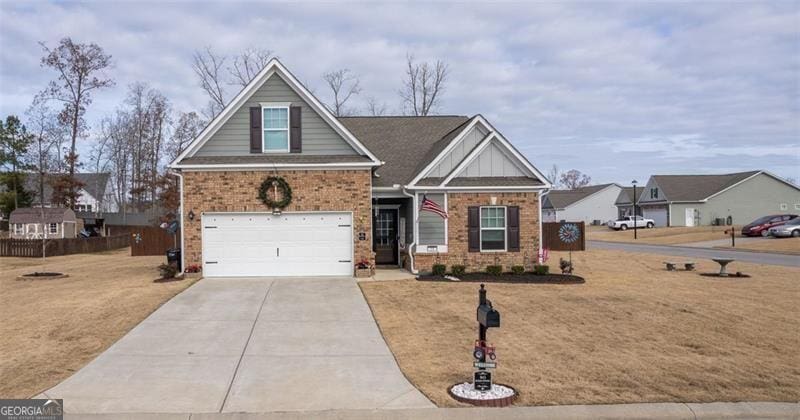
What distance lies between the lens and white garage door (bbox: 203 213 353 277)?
1741 centimetres

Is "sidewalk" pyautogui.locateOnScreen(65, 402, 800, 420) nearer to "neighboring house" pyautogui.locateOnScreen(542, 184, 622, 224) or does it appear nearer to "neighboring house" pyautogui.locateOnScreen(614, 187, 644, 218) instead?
"neighboring house" pyautogui.locateOnScreen(614, 187, 644, 218)

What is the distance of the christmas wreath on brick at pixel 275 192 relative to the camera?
56.7 feet

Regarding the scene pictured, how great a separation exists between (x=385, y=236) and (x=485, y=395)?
1462 centimetres

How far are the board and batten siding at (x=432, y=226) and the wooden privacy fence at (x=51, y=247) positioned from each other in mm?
23508

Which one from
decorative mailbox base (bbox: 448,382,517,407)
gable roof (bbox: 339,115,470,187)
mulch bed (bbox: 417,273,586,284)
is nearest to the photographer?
decorative mailbox base (bbox: 448,382,517,407)

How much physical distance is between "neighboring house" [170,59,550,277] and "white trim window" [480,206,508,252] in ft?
0.11

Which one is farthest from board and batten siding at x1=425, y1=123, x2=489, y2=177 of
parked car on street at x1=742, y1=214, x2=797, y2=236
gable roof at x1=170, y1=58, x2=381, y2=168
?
parked car on street at x1=742, y1=214, x2=797, y2=236

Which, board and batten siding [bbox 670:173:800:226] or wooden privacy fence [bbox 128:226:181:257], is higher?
board and batten siding [bbox 670:173:800:226]

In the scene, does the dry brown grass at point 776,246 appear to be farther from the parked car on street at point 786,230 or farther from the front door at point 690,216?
the front door at point 690,216

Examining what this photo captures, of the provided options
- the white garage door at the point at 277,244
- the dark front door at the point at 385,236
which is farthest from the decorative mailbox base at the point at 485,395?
the dark front door at the point at 385,236

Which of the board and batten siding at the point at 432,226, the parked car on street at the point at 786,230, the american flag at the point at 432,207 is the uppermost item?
the american flag at the point at 432,207

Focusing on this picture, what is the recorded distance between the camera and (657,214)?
6156 cm

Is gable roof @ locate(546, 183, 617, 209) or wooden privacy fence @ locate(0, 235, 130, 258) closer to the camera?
wooden privacy fence @ locate(0, 235, 130, 258)

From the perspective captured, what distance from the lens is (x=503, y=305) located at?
13.2 metres
